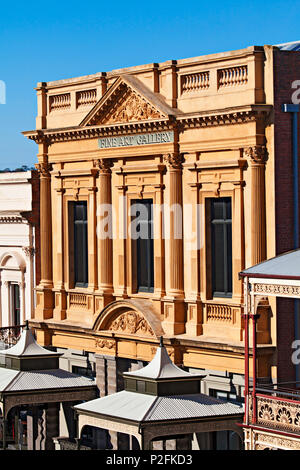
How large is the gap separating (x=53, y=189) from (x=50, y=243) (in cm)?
177

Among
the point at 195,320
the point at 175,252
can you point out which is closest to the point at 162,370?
the point at 195,320

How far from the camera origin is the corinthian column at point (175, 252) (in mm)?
41812

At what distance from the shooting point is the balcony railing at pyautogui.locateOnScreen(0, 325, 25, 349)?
51156 millimetres

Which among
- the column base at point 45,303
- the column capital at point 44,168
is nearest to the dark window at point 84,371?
the column base at point 45,303

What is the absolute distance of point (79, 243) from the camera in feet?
155

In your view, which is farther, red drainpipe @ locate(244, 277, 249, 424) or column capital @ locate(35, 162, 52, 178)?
column capital @ locate(35, 162, 52, 178)

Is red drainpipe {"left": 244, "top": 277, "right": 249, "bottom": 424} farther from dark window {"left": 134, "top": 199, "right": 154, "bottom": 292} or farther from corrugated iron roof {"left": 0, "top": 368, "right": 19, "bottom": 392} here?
corrugated iron roof {"left": 0, "top": 368, "right": 19, "bottom": 392}

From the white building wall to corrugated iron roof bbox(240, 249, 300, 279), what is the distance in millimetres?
16401

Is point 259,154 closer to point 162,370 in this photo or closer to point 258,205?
point 258,205

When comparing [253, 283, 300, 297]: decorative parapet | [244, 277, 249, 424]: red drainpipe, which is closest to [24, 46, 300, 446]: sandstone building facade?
[244, 277, 249, 424]: red drainpipe

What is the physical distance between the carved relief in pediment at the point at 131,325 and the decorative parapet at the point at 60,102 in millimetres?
7681

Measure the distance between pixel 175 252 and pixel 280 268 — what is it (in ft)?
22.3

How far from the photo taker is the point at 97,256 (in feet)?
150
